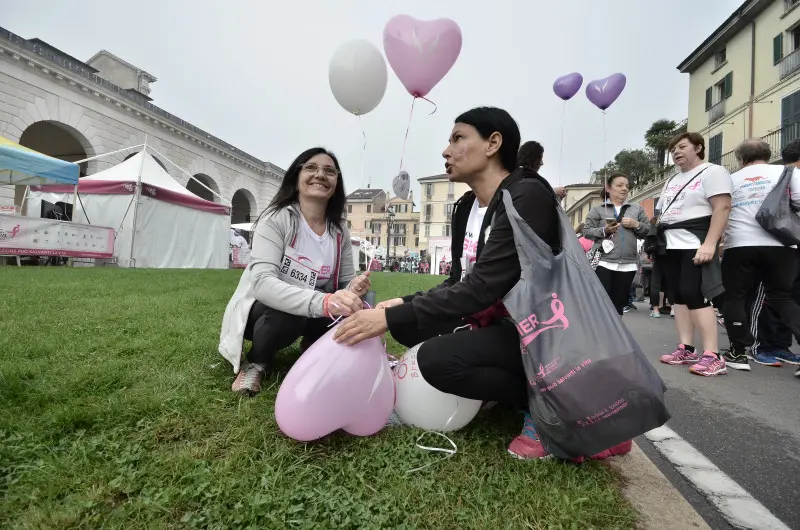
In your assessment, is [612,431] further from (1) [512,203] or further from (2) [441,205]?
(2) [441,205]

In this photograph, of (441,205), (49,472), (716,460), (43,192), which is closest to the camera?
(49,472)

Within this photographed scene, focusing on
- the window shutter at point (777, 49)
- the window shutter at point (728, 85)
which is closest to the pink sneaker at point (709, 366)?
the window shutter at point (777, 49)

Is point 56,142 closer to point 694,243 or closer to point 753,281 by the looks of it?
point 694,243

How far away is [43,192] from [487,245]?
1721 centimetres

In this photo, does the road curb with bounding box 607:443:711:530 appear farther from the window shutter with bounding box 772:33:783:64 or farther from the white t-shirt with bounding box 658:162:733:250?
the window shutter with bounding box 772:33:783:64

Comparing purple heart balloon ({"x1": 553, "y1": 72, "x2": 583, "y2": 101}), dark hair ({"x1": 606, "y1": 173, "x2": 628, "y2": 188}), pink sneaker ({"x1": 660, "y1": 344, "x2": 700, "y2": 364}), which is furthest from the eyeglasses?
purple heart balloon ({"x1": 553, "y1": 72, "x2": 583, "y2": 101})

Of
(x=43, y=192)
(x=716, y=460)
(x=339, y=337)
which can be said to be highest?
(x=43, y=192)

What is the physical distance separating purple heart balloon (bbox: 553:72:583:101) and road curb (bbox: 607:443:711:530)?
5.66m

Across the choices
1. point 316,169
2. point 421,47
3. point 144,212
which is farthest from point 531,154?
point 144,212

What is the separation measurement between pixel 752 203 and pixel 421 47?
3016 mm

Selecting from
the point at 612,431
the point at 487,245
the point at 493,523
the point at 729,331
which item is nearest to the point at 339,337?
the point at 487,245

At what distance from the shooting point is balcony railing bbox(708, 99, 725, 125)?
21922mm

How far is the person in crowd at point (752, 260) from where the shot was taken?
3.46m

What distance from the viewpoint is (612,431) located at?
4.53 ft
